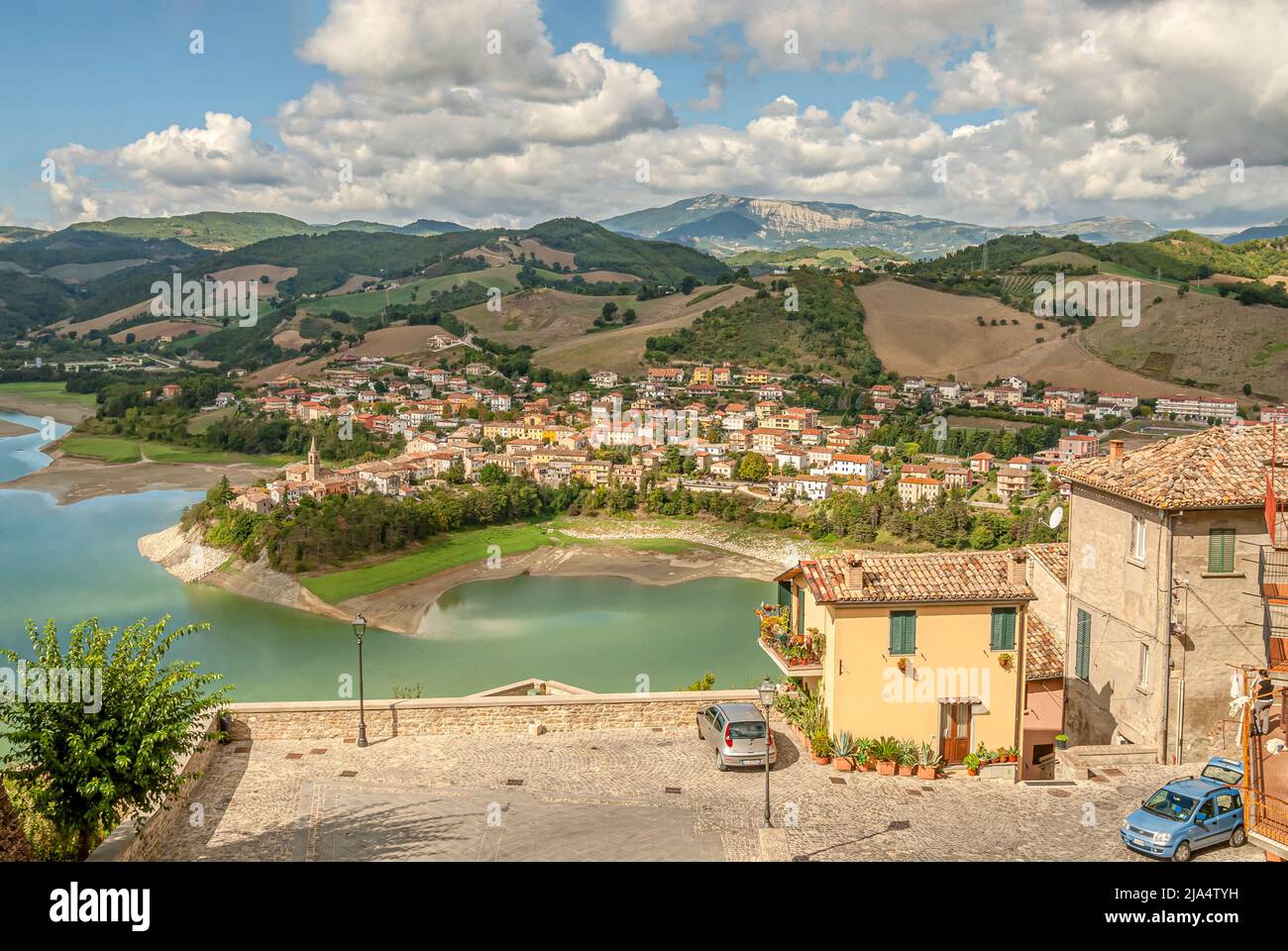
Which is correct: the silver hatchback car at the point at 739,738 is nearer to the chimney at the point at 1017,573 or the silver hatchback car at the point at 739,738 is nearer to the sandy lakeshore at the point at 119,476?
the chimney at the point at 1017,573

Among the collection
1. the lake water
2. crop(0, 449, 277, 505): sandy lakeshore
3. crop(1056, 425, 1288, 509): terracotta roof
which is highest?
crop(1056, 425, 1288, 509): terracotta roof

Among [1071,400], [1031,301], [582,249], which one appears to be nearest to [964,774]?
[1071,400]

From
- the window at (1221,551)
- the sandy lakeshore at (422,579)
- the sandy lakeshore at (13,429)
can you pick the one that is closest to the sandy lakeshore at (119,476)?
the sandy lakeshore at (13,429)

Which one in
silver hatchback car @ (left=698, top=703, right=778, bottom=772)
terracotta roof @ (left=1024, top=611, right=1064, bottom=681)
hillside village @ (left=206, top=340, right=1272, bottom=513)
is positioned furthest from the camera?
hillside village @ (left=206, top=340, right=1272, bottom=513)

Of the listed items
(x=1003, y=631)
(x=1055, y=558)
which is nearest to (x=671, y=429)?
(x=1055, y=558)

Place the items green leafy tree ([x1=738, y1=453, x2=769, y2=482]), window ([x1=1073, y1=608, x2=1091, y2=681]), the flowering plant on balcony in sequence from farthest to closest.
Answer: green leafy tree ([x1=738, y1=453, x2=769, y2=482]) → window ([x1=1073, y1=608, x2=1091, y2=681]) → the flowering plant on balcony

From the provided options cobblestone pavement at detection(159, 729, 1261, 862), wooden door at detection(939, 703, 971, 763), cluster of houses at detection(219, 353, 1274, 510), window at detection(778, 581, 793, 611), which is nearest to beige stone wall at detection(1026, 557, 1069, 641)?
cobblestone pavement at detection(159, 729, 1261, 862)

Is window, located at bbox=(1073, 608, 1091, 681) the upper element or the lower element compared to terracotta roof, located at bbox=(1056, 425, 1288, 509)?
lower

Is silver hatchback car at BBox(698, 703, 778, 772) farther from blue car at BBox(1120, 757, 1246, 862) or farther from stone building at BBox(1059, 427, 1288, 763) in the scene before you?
stone building at BBox(1059, 427, 1288, 763)
